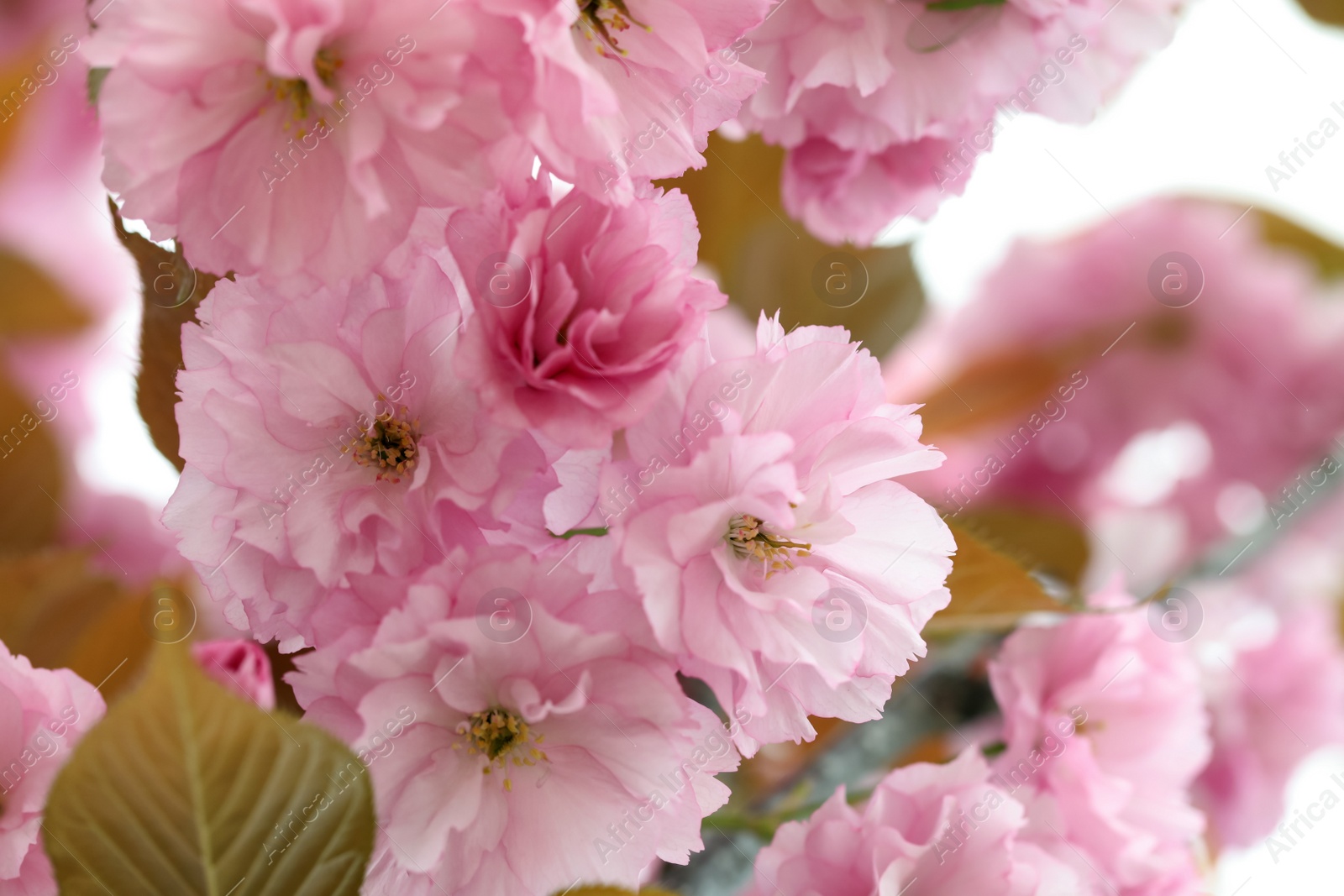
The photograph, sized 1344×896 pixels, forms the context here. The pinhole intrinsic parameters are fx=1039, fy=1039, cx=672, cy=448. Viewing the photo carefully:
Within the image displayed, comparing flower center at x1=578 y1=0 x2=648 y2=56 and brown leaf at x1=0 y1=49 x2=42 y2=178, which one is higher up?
flower center at x1=578 y1=0 x2=648 y2=56

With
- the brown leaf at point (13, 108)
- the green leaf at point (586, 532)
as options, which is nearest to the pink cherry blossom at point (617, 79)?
the green leaf at point (586, 532)

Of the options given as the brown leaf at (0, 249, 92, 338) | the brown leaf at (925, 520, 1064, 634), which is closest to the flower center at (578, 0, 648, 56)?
the brown leaf at (925, 520, 1064, 634)

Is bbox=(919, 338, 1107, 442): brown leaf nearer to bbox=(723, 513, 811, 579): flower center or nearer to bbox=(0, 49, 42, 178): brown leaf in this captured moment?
bbox=(723, 513, 811, 579): flower center

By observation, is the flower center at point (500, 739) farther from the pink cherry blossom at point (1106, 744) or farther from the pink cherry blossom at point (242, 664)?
the pink cherry blossom at point (1106, 744)

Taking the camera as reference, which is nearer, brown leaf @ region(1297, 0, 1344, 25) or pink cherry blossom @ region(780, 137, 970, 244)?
pink cherry blossom @ region(780, 137, 970, 244)

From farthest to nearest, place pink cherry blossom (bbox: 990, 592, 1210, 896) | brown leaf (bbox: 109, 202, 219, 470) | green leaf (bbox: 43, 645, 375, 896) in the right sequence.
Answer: pink cherry blossom (bbox: 990, 592, 1210, 896)
brown leaf (bbox: 109, 202, 219, 470)
green leaf (bbox: 43, 645, 375, 896)

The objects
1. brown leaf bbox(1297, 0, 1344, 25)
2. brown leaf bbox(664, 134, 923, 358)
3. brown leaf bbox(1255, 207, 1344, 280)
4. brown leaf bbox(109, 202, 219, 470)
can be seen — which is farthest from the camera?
brown leaf bbox(1255, 207, 1344, 280)

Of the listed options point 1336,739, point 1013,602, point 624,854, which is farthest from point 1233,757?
point 624,854
